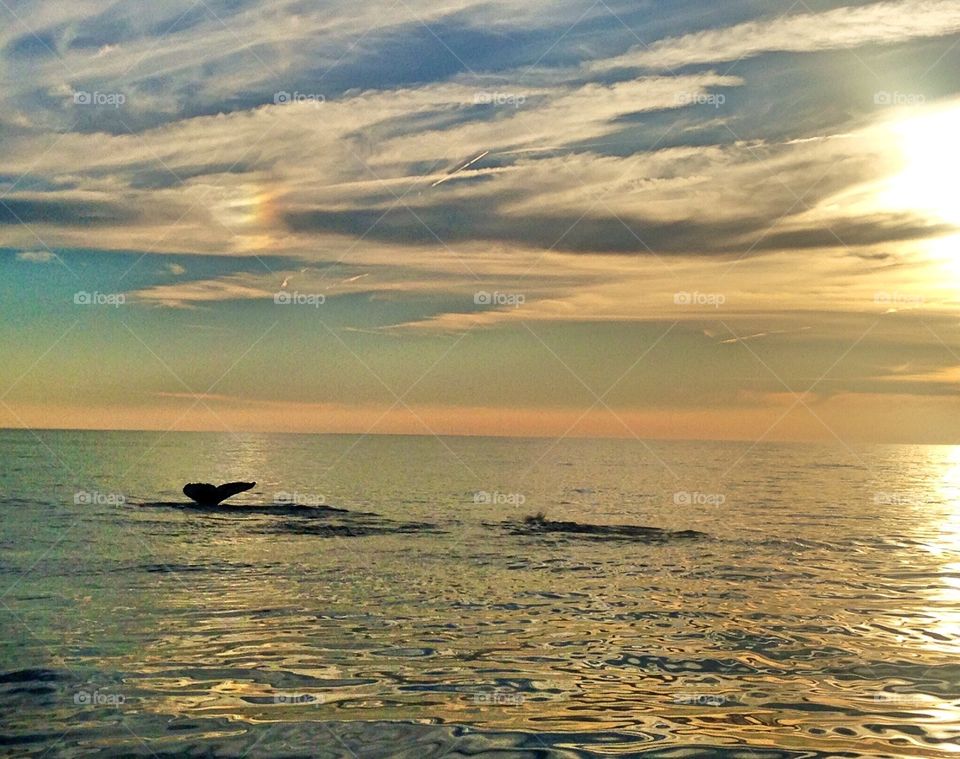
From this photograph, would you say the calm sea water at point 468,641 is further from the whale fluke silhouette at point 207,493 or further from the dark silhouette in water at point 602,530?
the whale fluke silhouette at point 207,493

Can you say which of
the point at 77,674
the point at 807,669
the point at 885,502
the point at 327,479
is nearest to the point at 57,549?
the point at 77,674

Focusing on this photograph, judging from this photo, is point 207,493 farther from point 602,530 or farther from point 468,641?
point 468,641

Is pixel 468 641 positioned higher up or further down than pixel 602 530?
higher up

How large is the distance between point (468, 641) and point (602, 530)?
21748mm

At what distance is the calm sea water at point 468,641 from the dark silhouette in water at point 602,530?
1.15 metres

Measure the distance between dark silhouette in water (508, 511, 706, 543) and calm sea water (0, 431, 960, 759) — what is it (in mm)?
1154

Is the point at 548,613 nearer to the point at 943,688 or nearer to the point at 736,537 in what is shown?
the point at 943,688

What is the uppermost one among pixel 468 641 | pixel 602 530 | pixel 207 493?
pixel 207 493

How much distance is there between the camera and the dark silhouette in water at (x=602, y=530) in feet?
123

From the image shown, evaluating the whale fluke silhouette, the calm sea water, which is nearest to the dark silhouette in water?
the calm sea water

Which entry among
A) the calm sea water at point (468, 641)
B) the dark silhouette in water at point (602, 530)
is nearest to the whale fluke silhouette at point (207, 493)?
the calm sea water at point (468, 641)

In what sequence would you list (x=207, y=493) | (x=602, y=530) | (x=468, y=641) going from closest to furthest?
(x=468, y=641)
(x=602, y=530)
(x=207, y=493)

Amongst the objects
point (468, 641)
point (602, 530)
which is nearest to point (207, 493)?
point (602, 530)

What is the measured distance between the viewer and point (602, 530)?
3925cm
